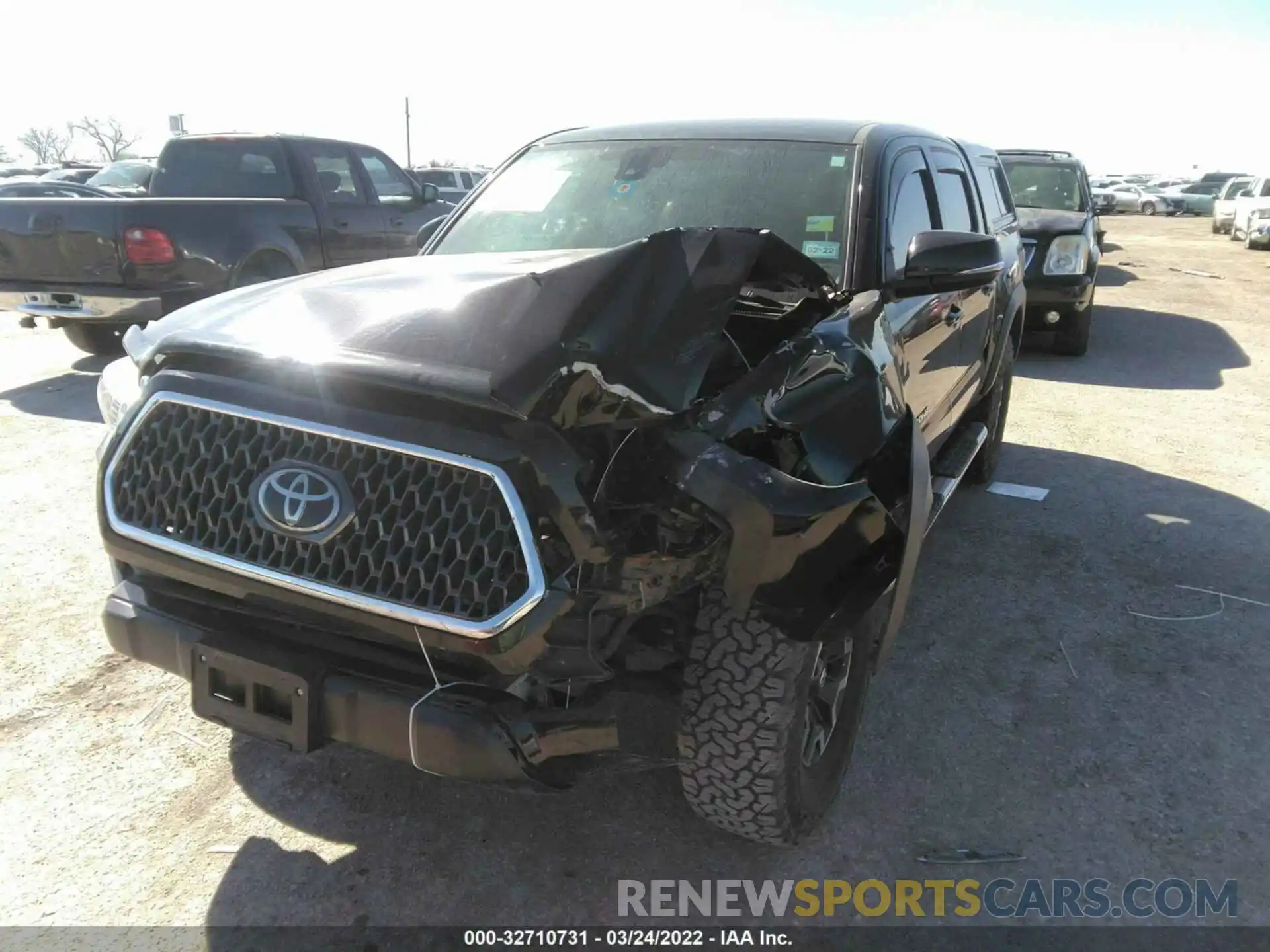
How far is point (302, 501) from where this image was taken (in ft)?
Result: 6.20

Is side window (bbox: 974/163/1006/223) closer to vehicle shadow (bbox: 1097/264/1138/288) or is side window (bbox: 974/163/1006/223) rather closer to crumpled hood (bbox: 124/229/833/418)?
crumpled hood (bbox: 124/229/833/418)

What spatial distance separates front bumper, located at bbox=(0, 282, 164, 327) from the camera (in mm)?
6316

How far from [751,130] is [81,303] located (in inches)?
200

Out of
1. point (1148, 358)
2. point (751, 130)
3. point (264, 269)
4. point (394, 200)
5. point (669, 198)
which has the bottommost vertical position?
point (1148, 358)

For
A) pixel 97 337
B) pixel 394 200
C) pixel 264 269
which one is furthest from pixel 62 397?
pixel 394 200

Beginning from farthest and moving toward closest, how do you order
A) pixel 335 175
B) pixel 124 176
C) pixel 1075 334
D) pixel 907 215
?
1. pixel 124 176
2. pixel 1075 334
3. pixel 335 175
4. pixel 907 215

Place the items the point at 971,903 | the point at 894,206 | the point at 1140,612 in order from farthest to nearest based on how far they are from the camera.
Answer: the point at 1140,612 → the point at 894,206 → the point at 971,903

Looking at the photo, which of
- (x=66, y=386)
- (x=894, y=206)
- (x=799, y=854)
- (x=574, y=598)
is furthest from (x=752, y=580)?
(x=66, y=386)

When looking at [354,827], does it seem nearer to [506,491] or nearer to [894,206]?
[506,491]

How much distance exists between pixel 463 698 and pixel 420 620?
19 cm

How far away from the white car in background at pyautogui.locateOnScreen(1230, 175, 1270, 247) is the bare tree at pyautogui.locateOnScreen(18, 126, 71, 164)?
73.2m

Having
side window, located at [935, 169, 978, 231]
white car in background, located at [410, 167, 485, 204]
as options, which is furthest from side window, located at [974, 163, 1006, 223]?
white car in background, located at [410, 167, 485, 204]

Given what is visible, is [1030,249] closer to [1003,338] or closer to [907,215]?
[1003,338]

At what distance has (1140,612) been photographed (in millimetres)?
3883
